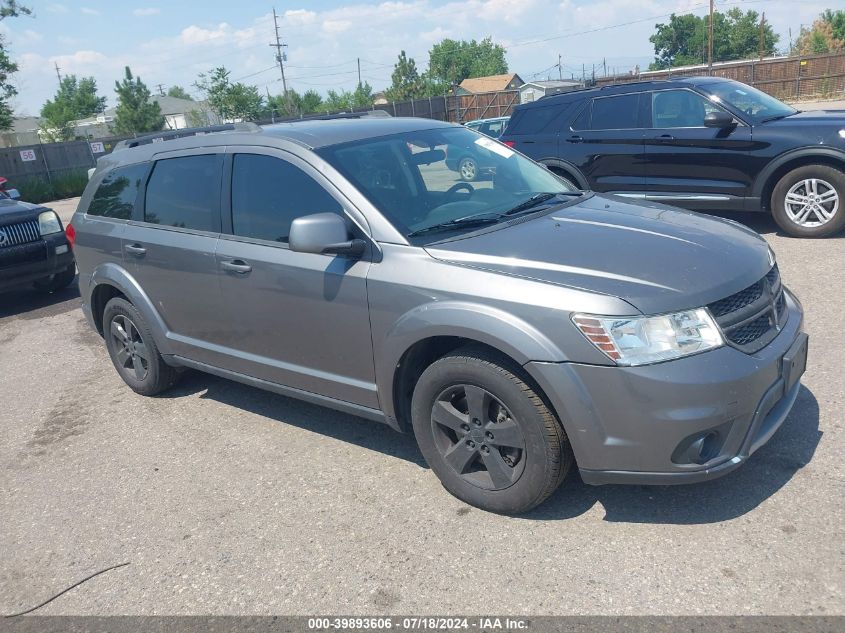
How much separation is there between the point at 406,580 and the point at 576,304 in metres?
1.35

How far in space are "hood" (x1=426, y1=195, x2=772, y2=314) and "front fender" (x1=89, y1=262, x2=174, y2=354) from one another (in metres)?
2.35

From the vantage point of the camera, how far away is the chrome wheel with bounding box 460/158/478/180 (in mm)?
4270

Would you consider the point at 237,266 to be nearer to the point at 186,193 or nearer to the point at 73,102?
the point at 186,193

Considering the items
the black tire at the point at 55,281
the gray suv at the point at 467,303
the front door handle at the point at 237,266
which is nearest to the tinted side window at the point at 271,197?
the gray suv at the point at 467,303

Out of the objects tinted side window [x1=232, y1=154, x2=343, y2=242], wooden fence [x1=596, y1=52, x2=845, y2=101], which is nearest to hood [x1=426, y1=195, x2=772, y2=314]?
tinted side window [x1=232, y1=154, x2=343, y2=242]

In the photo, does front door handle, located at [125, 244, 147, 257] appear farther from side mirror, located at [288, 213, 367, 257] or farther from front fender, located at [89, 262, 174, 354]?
side mirror, located at [288, 213, 367, 257]

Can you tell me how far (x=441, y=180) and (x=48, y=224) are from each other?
22.5 ft

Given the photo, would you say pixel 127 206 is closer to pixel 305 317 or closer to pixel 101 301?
pixel 101 301

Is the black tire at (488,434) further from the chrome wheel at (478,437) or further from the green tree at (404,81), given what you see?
the green tree at (404,81)

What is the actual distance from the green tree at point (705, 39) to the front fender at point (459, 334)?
4229 inches

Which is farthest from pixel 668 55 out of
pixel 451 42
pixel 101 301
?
pixel 101 301

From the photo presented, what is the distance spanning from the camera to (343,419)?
4742mm

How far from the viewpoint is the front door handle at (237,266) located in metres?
4.16

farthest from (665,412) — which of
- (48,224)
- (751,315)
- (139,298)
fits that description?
(48,224)
